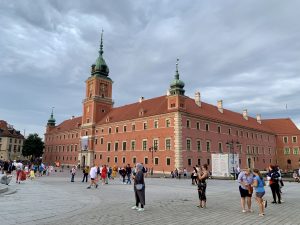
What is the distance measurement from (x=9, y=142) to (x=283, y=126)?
80172 millimetres

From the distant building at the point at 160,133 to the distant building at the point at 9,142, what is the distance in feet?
61.4

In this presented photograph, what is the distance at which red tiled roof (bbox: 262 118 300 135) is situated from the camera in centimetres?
7259

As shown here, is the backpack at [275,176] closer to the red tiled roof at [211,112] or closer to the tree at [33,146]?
the red tiled roof at [211,112]

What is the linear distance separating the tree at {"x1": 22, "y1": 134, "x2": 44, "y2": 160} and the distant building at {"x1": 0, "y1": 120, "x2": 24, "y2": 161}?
36.0 feet

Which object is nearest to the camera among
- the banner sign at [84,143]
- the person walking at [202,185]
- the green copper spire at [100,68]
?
the person walking at [202,185]

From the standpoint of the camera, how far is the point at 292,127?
73.2 m

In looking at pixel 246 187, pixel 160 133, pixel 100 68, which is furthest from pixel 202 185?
pixel 100 68

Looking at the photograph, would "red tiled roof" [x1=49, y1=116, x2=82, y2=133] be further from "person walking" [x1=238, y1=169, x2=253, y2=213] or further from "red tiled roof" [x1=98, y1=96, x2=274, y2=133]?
"person walking" [x1=238, y1=169, x2=253, y2=213]

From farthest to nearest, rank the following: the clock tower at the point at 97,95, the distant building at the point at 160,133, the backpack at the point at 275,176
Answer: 1. the clock tower at the point at 97,95
2. the distant building at the point at 160,133
3. the backpack at the point at 275,176

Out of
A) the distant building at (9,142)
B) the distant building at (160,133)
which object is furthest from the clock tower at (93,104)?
the distant building at (9,142)

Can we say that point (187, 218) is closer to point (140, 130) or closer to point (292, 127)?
point (140, 130)

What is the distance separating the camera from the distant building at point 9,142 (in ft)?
278

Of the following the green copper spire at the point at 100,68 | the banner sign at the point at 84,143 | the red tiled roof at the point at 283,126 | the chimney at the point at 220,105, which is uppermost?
the green copper spire at the point at 100,68

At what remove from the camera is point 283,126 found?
245ft
